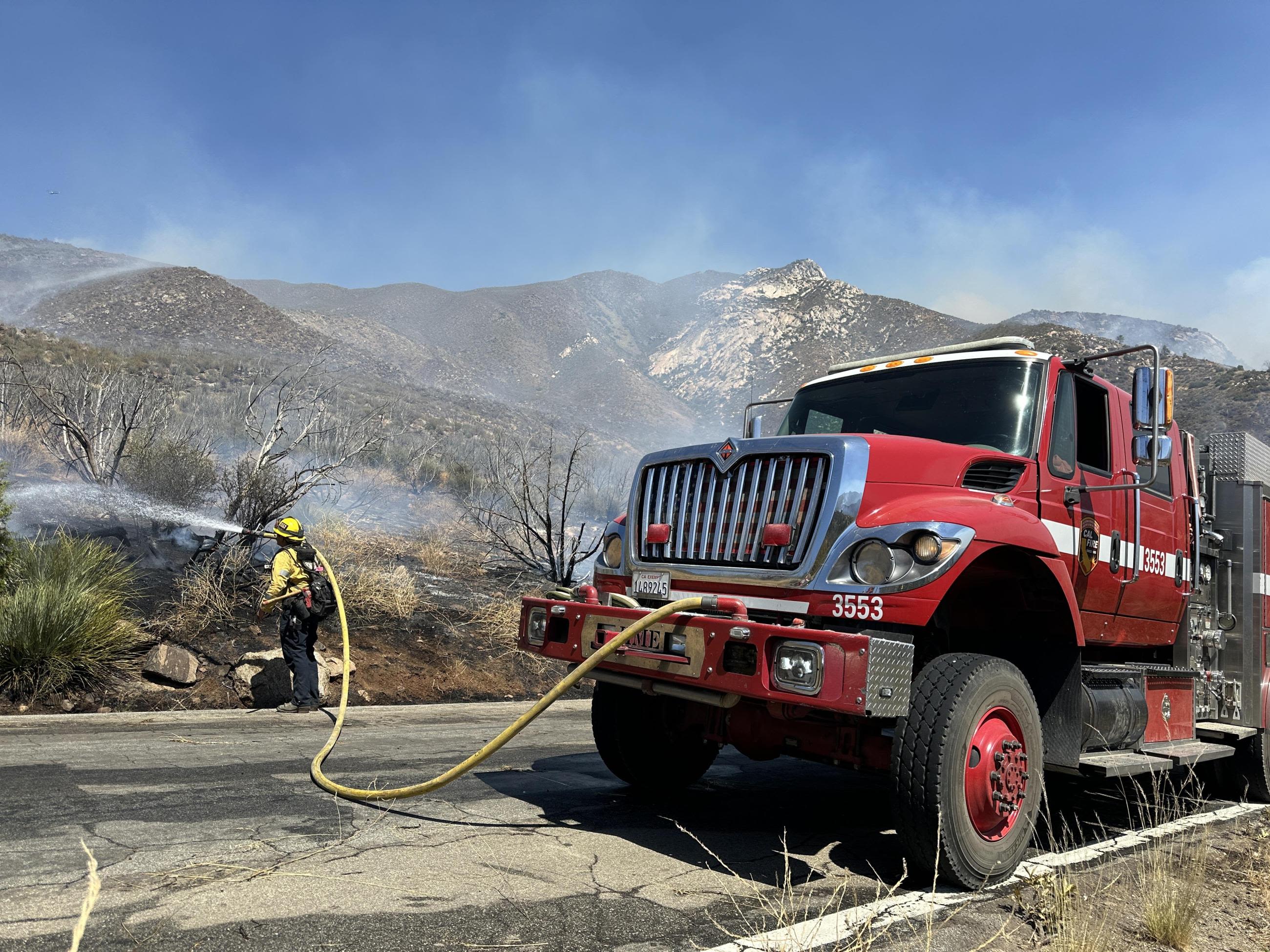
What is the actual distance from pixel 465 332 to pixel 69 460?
72306 millimetres

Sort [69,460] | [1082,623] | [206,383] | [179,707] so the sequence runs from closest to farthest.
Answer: [1082,623] < [179,707] < [69,460] < [206,383]

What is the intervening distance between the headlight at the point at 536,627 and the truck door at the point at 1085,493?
281cm

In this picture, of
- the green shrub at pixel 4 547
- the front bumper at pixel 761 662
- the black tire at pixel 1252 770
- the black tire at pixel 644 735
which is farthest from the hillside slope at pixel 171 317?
the black tire at pixel 1252 770

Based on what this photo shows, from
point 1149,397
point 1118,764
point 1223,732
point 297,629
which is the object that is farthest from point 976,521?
point 297,629

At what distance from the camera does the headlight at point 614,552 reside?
5.70m

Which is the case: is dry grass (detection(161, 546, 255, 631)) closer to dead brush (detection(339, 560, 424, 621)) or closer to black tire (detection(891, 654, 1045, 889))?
dead brush (detection(339, 560, 424, 621))

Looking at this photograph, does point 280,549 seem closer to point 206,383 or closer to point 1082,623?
point 1082,623

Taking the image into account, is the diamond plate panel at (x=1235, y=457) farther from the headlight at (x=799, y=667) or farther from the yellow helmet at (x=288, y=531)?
the yellow helmet at (x=288, y=531)

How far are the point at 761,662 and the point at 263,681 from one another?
691 cm

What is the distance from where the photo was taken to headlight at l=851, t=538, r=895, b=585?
166 inches

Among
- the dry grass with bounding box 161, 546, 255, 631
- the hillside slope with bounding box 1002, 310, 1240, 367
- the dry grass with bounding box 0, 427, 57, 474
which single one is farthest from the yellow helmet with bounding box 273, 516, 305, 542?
the hillside slope with bounding box 1002, 310, 1240, 367

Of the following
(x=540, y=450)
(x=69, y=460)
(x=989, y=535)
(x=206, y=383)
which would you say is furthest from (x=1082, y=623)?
(x=206, y=383)

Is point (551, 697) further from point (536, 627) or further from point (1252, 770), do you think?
point (1252, 770)

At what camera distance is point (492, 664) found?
1153cm
